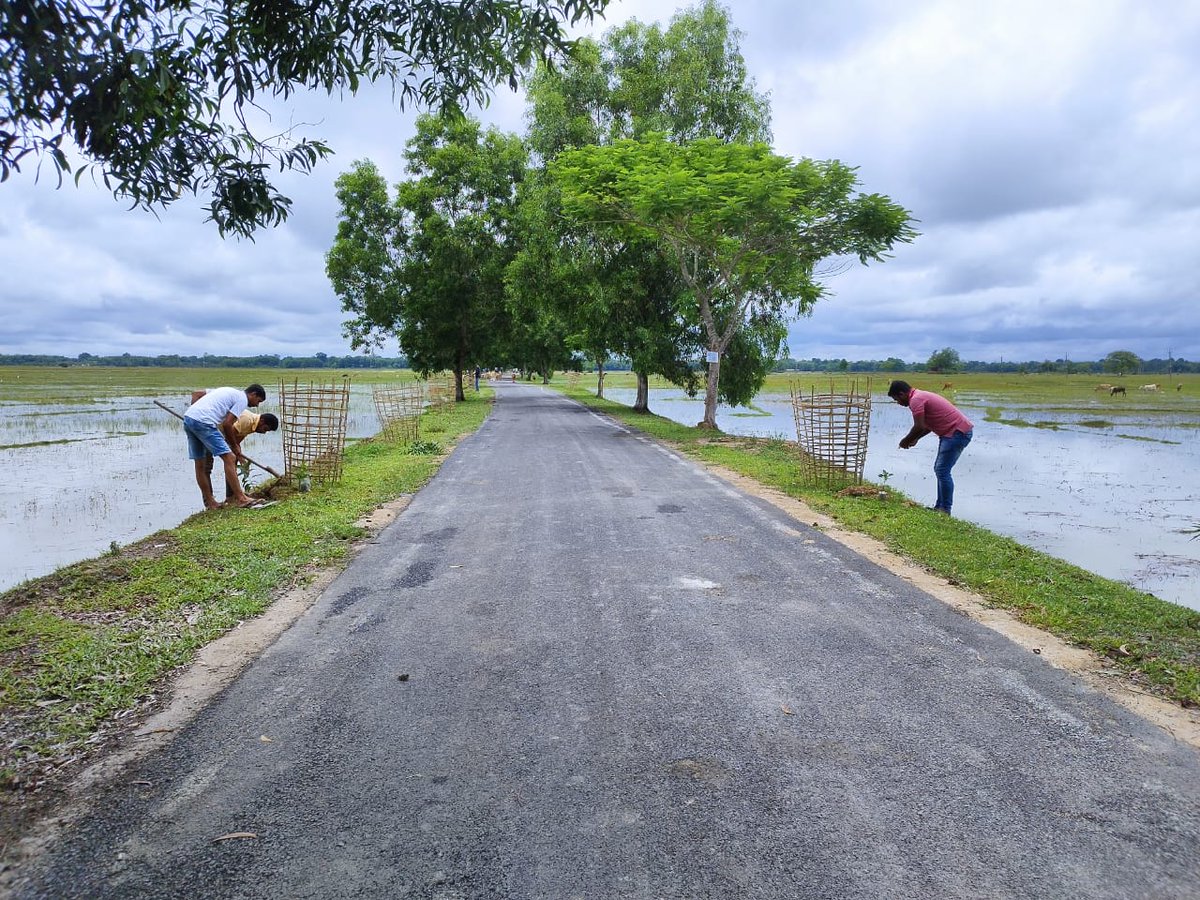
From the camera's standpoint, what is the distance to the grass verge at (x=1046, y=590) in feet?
14.4

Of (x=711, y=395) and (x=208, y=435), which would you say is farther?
(x=711, y=395)

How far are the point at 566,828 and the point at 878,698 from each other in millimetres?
1903

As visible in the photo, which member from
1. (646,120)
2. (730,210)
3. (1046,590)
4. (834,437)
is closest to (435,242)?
(646,120)

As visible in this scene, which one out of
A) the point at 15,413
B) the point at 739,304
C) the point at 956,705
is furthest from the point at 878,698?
the point at 15,413

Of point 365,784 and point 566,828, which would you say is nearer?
point 566,828

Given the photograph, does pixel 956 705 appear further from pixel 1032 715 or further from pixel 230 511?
pixel 230 511

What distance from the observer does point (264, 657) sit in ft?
14.3

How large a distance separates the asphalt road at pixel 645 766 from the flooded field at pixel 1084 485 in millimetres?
4737

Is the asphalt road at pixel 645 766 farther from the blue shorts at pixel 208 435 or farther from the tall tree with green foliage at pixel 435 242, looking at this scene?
the tall tree with green foliage at pixel 435 242

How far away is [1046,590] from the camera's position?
19.1 feet

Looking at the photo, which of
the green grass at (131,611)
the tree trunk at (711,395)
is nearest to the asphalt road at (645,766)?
the green grass at (131,611)

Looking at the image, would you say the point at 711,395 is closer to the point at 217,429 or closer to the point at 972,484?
the point at 972,484

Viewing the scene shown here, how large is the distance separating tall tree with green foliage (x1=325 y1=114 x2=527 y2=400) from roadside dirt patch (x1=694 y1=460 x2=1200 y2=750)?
2809 cm

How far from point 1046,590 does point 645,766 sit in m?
4.34
